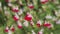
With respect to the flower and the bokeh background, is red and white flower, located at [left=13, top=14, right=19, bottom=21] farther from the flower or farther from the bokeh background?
the flower

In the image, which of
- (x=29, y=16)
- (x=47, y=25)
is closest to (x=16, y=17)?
(x=29, y=16)

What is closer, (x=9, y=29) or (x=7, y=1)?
(x=9, y=29)

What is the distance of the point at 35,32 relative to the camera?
2182 mm

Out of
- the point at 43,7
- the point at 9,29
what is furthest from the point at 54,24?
the point at 9,29

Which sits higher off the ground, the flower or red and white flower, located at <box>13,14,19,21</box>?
red and white flower, located at <box>13,14,19,21</box>

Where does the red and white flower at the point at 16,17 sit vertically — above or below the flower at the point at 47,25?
above

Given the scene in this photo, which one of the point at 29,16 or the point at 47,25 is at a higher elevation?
the point at 29,16

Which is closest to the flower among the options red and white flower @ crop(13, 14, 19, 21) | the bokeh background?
the bokeh background

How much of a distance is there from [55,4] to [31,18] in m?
0.39

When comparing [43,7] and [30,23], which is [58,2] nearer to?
[43,7]

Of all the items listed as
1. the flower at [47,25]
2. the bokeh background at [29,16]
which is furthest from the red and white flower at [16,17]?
the flower at [47,25]

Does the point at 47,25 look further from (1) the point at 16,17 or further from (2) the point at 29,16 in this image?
(1) the point at 16,17

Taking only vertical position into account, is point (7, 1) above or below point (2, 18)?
above

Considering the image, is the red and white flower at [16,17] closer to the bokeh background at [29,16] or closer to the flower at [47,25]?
the bokeh background at [29,16]
